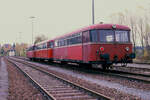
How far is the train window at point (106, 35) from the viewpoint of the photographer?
45.3ft

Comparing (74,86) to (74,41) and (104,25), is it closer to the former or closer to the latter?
(104,25)

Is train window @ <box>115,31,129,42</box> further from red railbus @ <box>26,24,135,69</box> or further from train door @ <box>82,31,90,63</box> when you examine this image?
train door @ <box>82,31,90,63</box>

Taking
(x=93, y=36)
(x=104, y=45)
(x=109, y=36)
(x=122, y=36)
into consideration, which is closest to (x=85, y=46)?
(x=93, y=36)

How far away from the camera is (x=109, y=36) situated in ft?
46.0

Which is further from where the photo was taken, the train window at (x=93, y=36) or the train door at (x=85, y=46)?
the train door at (x=85, y=46)

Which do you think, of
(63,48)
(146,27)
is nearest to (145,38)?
(146,27)

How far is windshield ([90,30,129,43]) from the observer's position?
45.1ft

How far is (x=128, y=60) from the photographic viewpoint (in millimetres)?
14125

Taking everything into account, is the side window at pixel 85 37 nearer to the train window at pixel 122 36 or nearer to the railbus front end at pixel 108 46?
the railbus front end at pixel 108 46

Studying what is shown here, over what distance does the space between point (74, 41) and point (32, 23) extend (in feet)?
159

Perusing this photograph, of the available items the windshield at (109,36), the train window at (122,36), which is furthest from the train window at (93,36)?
the train window at (122,36)

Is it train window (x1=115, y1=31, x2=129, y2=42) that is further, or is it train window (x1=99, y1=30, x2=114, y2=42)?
train window (x1=115, y1=31, x2=129, y2=42)

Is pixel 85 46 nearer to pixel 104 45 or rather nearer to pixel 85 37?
pixel 85 37

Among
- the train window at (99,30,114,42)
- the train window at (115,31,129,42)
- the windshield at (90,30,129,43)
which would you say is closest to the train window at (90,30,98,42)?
the windshield at (90,30,129,43)
